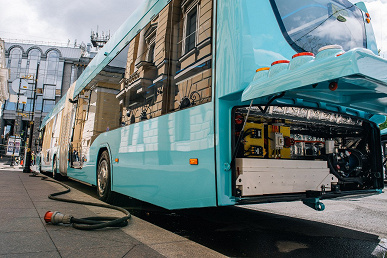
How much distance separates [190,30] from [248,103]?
1.22m

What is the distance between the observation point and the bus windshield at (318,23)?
11.8 ft

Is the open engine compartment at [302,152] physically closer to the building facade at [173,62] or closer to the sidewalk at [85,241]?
the building facade at [173,62]

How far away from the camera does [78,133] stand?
26.5 ft

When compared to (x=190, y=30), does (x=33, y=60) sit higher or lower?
higher

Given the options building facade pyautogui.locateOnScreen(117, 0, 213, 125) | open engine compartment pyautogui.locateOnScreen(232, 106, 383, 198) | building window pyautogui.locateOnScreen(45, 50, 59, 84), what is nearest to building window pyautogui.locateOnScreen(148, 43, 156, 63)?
building facade pyautogui.locateOnScreen(117, 0, 213, 125)

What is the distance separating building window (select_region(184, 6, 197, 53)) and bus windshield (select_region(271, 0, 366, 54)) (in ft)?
3.02

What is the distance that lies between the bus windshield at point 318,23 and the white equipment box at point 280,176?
1.39 m

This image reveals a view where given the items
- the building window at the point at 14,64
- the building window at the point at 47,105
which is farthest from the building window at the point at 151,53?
the building window at the point at 14,64

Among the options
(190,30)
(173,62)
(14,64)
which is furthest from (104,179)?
(14,64)

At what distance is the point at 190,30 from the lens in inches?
148

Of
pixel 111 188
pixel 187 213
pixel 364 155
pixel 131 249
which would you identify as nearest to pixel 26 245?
pixel 131 249

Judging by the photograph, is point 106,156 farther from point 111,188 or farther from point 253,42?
point 253,42

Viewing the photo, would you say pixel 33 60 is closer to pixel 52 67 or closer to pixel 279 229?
pixel 52 67

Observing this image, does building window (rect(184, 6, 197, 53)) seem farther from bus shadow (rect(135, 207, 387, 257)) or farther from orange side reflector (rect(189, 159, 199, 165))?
bus shadow (rect(135, 207, 387, 257))
